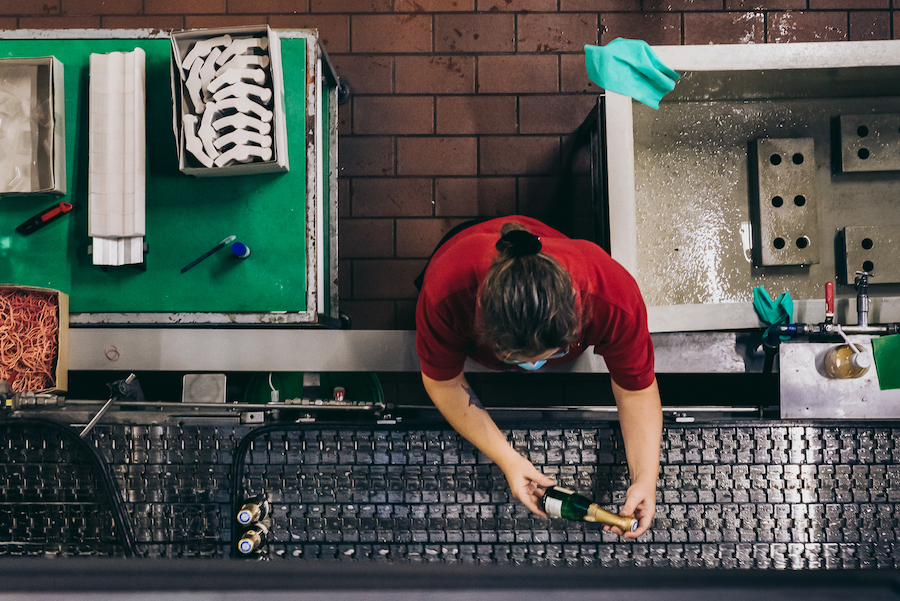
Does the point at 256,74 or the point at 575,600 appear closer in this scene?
the point at 575,600

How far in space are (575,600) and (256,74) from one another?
1.38 metres

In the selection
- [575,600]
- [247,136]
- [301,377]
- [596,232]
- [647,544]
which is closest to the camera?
[575,600]

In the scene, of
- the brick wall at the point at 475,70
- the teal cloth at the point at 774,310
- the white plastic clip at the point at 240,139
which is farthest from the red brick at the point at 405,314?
the teal cloth at the point at 774,310

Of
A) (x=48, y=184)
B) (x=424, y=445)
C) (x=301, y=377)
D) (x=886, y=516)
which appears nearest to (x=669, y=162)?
(x=886, y=516)

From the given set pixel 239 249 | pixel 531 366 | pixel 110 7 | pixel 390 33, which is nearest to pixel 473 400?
pixel 531 366

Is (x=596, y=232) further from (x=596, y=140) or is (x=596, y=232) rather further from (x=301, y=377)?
(x=301, y=377)

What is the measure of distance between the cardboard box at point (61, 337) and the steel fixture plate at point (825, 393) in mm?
1735

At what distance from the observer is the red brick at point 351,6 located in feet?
6.66

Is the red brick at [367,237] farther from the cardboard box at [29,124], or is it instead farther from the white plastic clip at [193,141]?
the cardboard box at [29,124]

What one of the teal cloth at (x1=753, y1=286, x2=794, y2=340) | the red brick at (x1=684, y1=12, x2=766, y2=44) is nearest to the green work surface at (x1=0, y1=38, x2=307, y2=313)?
the teal cloth at (x1=753, y1=286, x2=794, y2=340)

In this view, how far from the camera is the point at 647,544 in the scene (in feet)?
3.30

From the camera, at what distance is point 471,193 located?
6.70 ft

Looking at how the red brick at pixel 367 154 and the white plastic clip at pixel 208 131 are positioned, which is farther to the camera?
the red brick at pixel 367 154

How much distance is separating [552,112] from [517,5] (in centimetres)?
47
